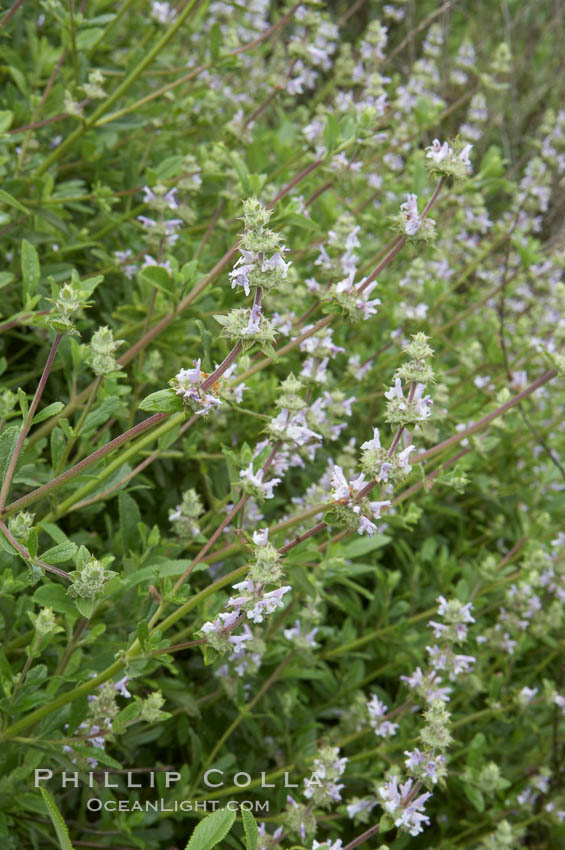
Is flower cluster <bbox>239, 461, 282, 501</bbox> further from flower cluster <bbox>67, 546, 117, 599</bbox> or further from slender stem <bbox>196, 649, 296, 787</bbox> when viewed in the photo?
slender stem <bbox>196, 649, 296, 787</bbox>

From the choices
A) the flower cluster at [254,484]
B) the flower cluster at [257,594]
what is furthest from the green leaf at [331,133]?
the flower cluster at [257,594]

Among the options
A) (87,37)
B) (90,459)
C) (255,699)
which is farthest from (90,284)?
(87,37)

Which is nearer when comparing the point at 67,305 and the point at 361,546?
the point at 67,305

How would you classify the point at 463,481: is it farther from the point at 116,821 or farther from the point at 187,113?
the point at 187,113

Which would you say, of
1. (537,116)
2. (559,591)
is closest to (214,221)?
(559,591)

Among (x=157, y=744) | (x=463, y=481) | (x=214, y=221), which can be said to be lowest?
(x=157, y=744)

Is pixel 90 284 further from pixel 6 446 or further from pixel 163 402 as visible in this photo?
pixel 163 402
